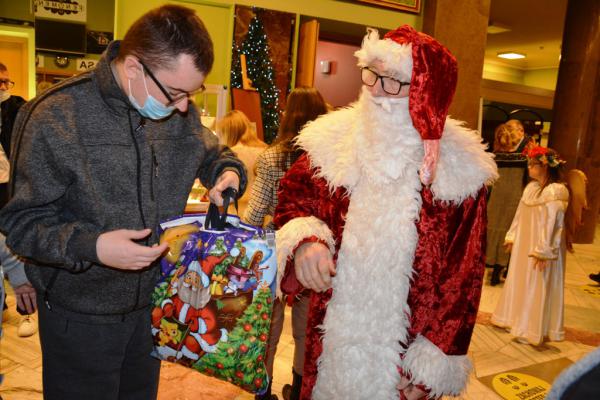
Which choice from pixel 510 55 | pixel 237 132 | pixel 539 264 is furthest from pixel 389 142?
pixel 510 55

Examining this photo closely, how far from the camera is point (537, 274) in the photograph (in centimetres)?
399

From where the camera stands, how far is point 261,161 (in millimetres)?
2824

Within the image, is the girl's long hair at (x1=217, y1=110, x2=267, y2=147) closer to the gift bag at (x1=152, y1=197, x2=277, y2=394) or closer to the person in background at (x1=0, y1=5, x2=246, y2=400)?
the person in background at (x1=0, y1=5, x2=246, y2=400)

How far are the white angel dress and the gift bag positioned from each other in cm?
318

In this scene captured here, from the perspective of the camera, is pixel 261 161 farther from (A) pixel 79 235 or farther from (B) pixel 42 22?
(B) pixel 42 22

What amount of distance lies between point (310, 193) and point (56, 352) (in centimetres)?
92

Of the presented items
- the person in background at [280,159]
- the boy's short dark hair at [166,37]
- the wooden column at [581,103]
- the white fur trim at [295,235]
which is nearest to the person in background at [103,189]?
the boy's short dark hair at [166,37]

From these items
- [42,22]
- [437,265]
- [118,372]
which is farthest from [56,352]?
[42,22]

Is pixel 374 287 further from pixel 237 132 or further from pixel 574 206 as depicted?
pixel 574 206

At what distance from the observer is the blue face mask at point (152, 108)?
127 cm

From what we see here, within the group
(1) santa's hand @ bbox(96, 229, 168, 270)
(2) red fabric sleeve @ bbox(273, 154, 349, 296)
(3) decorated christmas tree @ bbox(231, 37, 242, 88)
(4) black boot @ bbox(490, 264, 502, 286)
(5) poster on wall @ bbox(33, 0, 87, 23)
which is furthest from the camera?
(3) decorated christmas tree @ bbox(231, 37, 242, 88)

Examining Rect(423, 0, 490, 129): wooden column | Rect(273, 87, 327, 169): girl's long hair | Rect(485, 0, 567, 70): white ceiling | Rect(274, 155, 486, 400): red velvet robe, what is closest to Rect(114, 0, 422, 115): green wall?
Rect(423, 0, 490, 129): wooden column

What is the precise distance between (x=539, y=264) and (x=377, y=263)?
299 cm

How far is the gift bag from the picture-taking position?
4.23ft
